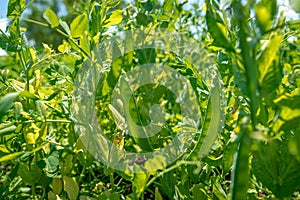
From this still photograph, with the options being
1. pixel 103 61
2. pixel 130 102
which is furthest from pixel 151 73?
pixel 130 102

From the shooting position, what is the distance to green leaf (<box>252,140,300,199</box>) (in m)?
0.43

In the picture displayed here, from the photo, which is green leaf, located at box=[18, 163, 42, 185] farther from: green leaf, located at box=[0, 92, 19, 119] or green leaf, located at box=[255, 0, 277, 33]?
green leaf, located at box=[255, 0, 277, 33]

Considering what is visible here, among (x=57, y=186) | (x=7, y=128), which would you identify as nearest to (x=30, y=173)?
(x=57, y=186)

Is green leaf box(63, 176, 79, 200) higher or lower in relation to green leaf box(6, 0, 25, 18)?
lower

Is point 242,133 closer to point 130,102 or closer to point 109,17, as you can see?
point 130,102

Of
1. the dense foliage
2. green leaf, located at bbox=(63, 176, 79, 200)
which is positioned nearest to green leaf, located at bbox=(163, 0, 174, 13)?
the dense foliage

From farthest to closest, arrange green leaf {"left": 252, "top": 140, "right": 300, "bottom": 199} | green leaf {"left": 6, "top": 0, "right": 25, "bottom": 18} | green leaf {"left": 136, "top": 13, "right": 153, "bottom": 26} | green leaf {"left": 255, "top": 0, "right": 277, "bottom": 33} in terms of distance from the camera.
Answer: green leaf {"left": 136, "top": 13, "right": 153, "bottom": 26} < green leaf {"left": 6, "top": 0, "right": 25, "bottom": 18} < green leaf {"left": 252, "top": 140, "right": 300, "bottom": 199} < green leaf {"left": 255, "top": 0, "right": 277, "bottom": 33}

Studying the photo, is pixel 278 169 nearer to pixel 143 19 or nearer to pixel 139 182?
pixel 139 182

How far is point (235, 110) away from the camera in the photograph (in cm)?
63

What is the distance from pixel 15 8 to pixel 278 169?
432mm

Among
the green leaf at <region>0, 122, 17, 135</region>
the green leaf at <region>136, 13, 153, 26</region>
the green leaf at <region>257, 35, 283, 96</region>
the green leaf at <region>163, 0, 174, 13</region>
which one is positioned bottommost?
the green leaf at <region>0, 122, 17, 135</region>

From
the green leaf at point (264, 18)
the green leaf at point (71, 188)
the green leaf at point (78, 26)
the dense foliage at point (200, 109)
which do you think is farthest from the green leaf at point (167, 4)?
the green leaf at point (264, 18)

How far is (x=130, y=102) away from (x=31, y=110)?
211mm

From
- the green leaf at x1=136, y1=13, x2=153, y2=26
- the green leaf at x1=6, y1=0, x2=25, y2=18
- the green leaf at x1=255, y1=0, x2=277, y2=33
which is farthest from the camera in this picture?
the green leaf at x1=136, y1=13, x2=153, y2=26
